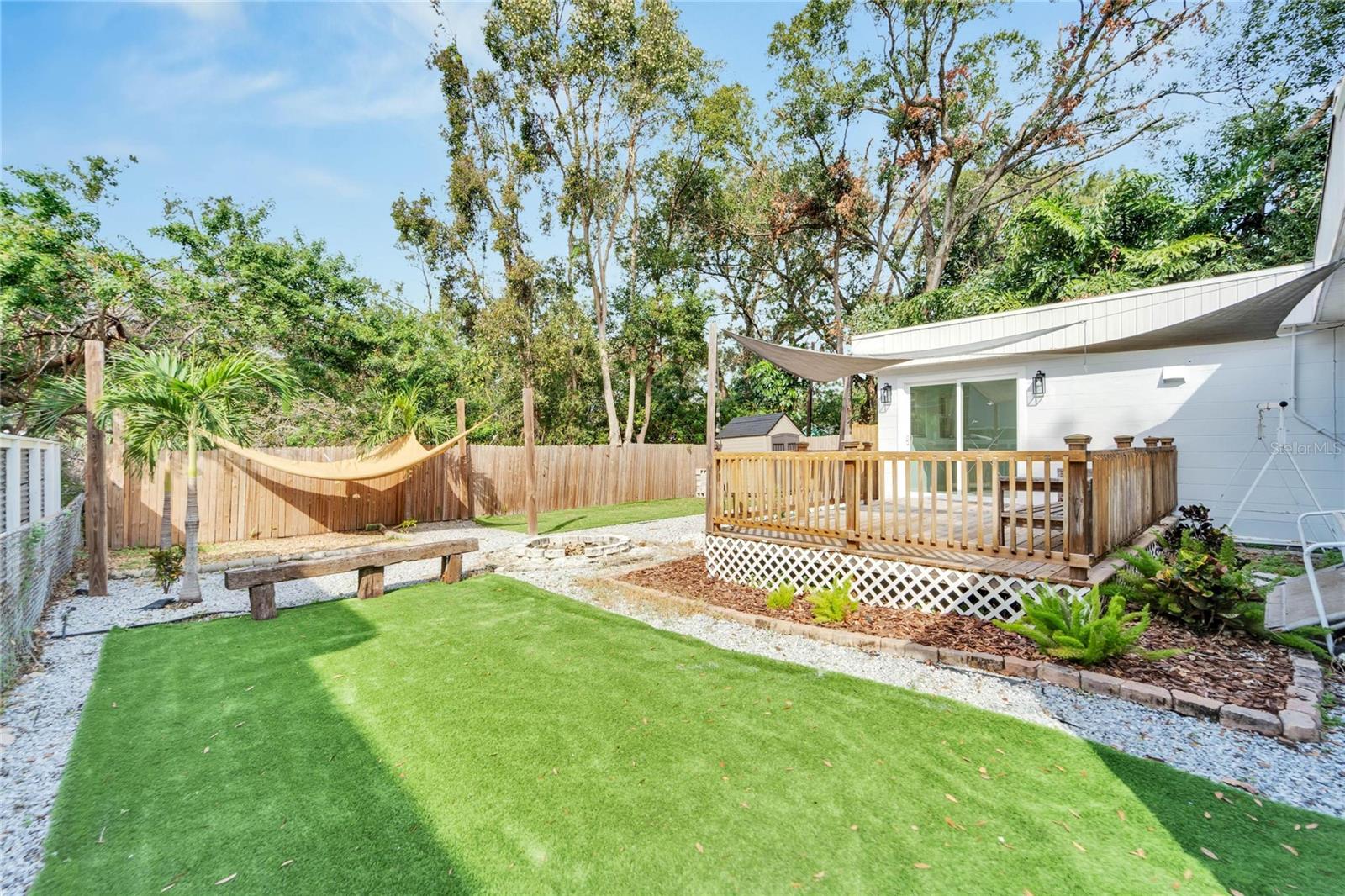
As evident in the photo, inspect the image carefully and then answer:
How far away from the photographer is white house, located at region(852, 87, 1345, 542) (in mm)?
5961

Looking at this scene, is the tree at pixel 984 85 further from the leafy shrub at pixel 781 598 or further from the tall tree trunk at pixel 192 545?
the tall tree trunk at pixel 192 545

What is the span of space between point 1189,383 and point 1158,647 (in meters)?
4.95

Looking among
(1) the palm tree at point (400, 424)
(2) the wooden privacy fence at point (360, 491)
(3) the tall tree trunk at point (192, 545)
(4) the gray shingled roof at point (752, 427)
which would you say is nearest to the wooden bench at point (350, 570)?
(3) the tall tree trunk at point (192, 545)

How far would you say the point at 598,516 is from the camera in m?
11.8

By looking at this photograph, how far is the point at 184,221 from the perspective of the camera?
39.9 ft

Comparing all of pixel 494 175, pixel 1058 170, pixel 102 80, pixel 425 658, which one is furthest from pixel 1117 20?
pixel 102 80

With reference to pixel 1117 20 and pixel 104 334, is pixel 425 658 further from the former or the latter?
pixel 1117 20

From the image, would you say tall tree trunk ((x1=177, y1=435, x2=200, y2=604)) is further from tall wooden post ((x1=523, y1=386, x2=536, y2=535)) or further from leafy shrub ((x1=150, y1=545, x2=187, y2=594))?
tall wooden post ((x1=523, y1=386, x2=536, y2=535))

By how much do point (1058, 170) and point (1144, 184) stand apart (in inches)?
199

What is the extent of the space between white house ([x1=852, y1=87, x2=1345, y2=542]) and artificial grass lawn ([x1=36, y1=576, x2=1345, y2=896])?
15.0ft

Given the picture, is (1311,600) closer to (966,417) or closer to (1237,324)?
(1237,324)

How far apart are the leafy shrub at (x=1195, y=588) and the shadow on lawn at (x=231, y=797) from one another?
4.66 metres

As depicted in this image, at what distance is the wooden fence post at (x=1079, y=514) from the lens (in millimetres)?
3715

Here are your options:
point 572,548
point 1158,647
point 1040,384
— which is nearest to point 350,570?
point 572,548
